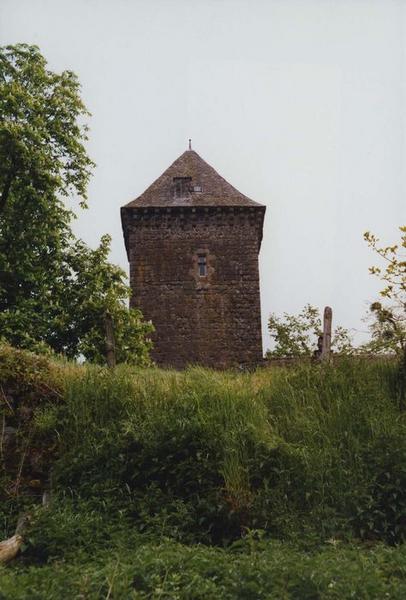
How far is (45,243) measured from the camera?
66.1 feet

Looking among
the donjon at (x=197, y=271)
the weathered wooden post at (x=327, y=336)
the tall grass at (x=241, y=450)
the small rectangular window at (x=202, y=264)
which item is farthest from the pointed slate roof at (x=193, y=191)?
the tall grass at (x=241, y=450)

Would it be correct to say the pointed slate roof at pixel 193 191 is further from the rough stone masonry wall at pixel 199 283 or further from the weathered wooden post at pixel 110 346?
the weathered wooden post at pixel 110 346

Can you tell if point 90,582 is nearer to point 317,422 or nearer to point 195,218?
point 317,422

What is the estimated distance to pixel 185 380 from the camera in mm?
11180

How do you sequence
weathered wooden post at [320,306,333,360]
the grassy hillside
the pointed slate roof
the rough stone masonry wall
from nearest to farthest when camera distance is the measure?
the grassy hillside
weathered wooden post at [320,306,333,360]
the rough stone masonry wall
the pointed slate roof

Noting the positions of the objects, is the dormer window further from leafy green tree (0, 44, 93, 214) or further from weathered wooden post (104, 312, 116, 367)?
weathered wooden post (104, 312, 116, 367)

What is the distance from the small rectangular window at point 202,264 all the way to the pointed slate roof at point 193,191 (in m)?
2.34

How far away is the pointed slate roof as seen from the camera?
32.3m

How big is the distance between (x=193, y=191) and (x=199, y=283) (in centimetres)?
467

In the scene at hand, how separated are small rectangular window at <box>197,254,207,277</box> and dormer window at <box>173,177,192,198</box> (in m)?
3.15

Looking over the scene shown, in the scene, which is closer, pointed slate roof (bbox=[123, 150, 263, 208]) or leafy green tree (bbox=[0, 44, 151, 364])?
A: leafy green tree (bbox=[0, 44, 151, 364])

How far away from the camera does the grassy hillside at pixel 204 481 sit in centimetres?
639

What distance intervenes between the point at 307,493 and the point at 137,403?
3072 mm

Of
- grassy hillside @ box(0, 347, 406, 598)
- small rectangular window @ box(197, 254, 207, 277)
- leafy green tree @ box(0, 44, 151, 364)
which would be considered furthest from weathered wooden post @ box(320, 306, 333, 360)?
small rectangular window @ box(197, 254, 207, 277)
